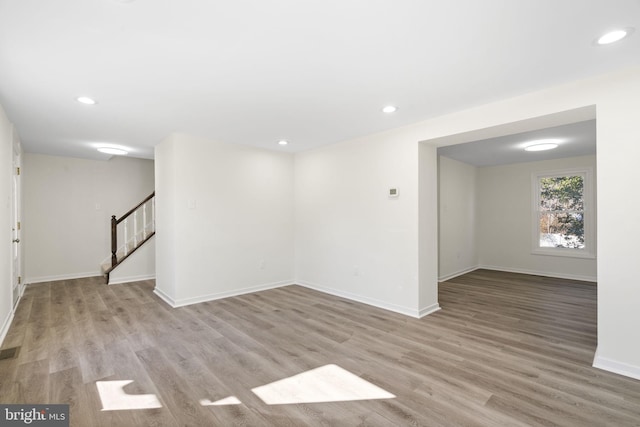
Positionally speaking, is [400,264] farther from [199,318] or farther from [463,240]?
[463,240]

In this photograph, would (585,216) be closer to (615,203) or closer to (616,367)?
(615,203)

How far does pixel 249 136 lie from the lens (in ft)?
14.3

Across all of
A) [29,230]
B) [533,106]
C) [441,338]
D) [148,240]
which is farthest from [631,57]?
[29,230]

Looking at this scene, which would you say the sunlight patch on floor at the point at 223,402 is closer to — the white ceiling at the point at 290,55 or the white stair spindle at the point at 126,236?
the white ceiling at the point at 290,55

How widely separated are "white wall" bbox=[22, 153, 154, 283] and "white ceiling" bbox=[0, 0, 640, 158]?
280 centimetres

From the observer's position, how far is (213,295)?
14.8 ft

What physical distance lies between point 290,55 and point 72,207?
6094 millimetres

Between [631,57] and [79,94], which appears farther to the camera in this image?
[79,94]

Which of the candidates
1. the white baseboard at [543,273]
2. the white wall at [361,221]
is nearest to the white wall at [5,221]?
the white wall at [361,221]

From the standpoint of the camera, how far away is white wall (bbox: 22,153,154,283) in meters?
5.66

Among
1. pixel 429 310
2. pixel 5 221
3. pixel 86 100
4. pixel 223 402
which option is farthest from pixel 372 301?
pixel 5 221

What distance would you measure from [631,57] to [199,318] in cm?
458

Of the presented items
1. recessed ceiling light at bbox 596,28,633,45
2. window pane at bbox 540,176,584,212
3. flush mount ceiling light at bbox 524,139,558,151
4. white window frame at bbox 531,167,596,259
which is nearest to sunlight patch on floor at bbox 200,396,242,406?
recessed ceiling light at bbox 596,28,633,45

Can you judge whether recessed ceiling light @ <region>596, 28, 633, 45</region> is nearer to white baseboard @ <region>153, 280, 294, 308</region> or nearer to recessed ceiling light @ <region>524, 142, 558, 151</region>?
recessed ceiling light @ <region>524, 142, 558, 151</region>
